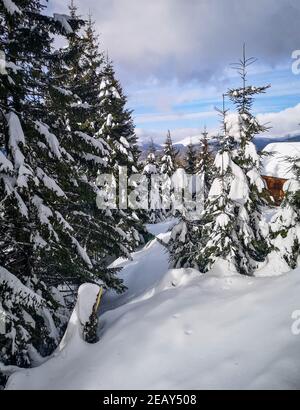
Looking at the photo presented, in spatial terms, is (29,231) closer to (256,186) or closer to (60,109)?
(60,109)

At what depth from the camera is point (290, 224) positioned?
390 inches

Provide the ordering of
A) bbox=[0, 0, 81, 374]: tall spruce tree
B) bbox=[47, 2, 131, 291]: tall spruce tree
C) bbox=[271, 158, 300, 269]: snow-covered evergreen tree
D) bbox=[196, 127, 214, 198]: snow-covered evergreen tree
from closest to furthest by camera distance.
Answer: bbox=[0, 0, 81, 374]: tall spruce tree, bbox=[47, 2, 131, 291]: tall spruce tree, bbox=[271, 158, 300, 269]: snow-covered evergreen tree, bbox=[196, 127, 214, 198]: snow-covered evergreen tree

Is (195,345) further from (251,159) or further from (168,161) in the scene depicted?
(168,161)

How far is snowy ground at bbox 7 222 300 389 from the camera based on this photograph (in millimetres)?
5004

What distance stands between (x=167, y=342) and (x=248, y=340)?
1.55 meters

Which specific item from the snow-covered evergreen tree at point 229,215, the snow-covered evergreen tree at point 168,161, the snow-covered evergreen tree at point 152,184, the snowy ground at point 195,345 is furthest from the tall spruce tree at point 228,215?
the snow-covered evergreen tree at point 168,161

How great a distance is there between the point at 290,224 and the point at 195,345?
5.64 metres

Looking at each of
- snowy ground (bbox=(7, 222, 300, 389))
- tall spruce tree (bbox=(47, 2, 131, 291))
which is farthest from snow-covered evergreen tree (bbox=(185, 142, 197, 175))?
snowy ground (bbox=(7, 222, 300, 389))

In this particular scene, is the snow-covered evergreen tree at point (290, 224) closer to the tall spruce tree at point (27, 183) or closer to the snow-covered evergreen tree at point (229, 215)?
the snow-covered evergreen tree at point (229, 215)

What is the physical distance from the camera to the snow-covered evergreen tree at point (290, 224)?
9.70 metres

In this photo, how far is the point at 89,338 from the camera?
7.42m

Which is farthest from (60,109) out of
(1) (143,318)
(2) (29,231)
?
(1) (143,318)

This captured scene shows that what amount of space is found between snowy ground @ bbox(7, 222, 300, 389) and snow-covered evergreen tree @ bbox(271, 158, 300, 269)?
2230 millimetres

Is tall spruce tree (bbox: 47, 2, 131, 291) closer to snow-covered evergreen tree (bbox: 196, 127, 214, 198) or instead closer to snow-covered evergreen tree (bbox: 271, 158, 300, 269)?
snow-covered evergreen tree (bbox: 271, 158, 300, 269)
